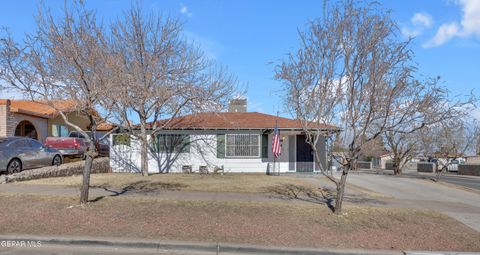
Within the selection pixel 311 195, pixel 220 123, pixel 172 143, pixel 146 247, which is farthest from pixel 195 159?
pixel 146 247

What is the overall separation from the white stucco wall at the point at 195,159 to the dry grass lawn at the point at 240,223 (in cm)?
1176

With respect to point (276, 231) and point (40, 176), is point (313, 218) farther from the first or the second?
point (40, 176)

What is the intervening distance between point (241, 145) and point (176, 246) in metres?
15.4

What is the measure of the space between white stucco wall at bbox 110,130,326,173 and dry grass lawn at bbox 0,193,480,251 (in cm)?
1176

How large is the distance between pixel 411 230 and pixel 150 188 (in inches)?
312

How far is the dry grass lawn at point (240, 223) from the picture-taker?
7402mm

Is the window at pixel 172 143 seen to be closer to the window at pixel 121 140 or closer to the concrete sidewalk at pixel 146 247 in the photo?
the window at pixel 121 140

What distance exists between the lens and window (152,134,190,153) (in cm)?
2211

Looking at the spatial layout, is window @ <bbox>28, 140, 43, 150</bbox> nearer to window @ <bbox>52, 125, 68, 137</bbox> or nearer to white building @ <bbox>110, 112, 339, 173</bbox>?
white building @ <bbox>110, 112, 339, 173</bbox>

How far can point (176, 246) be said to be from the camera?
22.6ft

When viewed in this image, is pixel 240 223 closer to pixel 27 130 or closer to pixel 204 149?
pixel 204 149

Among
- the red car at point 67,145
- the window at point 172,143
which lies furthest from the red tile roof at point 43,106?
the window at point 172,143

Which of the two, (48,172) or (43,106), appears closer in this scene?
(48,172)

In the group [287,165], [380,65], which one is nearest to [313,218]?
[380,65]
